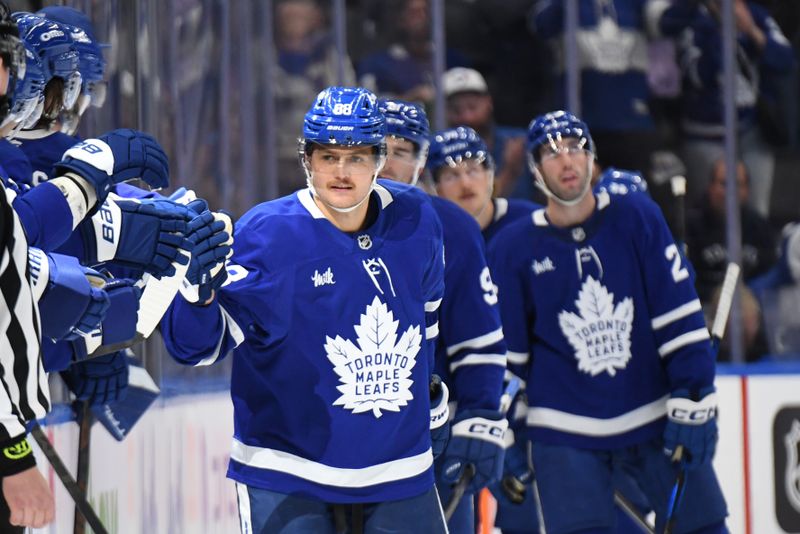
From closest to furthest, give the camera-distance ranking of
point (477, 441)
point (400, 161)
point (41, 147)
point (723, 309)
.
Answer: point (41, 147) → point (477, 441) → point (400, 161) → point (723, 309)

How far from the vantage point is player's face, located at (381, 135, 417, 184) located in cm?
381

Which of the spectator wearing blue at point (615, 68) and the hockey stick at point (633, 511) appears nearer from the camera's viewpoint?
the hockey stick at point (633, 511)

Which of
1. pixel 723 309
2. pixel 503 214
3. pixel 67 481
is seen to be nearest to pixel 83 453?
pixel 67 481

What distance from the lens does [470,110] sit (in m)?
6.02

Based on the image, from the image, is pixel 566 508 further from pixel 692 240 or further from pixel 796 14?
pixel 796 14

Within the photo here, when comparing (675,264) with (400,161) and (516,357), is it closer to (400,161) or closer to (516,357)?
(516,357)

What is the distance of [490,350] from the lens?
11.7ft

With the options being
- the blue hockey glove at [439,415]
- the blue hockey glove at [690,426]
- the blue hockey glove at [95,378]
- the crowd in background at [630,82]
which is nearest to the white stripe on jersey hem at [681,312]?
the blue hockey glove at [690,426]

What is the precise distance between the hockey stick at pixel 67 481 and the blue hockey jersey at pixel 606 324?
1302 mm

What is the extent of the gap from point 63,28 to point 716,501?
1.99 meters

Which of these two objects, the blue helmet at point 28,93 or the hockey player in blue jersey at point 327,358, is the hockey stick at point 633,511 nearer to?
the hockey player in blue jersey at point 327,358

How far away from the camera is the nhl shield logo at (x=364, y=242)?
116 inches

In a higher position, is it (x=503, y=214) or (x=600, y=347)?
(x=503, y=214)

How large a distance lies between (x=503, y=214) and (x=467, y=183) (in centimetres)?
41
